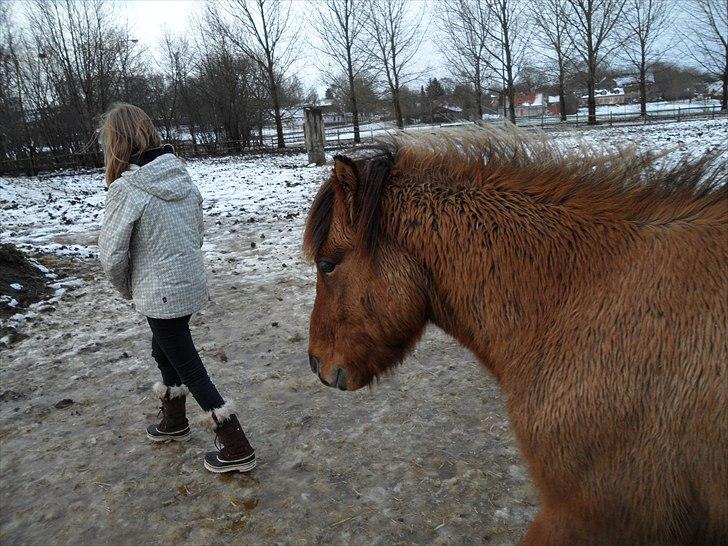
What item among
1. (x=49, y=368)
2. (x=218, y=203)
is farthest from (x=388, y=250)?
(x=218, y=203)

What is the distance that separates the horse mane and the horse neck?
0.06 m

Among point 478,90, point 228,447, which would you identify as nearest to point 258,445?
point 228,447

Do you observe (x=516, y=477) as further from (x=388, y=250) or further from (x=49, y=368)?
Answer: (x=49, y=368)

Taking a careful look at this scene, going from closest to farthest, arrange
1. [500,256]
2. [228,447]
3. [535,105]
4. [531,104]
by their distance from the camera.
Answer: [500,256] → [228,447] → [535,105] → [531,104]

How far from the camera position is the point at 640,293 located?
1.57 m

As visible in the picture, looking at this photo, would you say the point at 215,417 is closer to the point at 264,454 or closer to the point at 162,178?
the point at 264,454

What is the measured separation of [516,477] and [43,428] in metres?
3.21

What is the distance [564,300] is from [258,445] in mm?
2346

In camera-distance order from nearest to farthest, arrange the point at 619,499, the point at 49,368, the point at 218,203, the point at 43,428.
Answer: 1. the point at 619,499
2. the point at 43,428
3. the point at 49,368
4. the point at 218,203

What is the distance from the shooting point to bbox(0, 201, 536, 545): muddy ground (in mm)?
2625

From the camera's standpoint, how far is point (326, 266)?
2127 millimetres

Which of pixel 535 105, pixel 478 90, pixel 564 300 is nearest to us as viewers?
pixel 564 300

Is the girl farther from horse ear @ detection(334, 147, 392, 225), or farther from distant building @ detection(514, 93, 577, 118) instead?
distant building @ detection(514, 93, 577, 118)

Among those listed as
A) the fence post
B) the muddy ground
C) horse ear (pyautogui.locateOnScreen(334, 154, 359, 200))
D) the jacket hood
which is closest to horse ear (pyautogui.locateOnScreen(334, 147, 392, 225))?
horse ear (pyautogui.locateOnScreen(334, 154, 359, 200))
